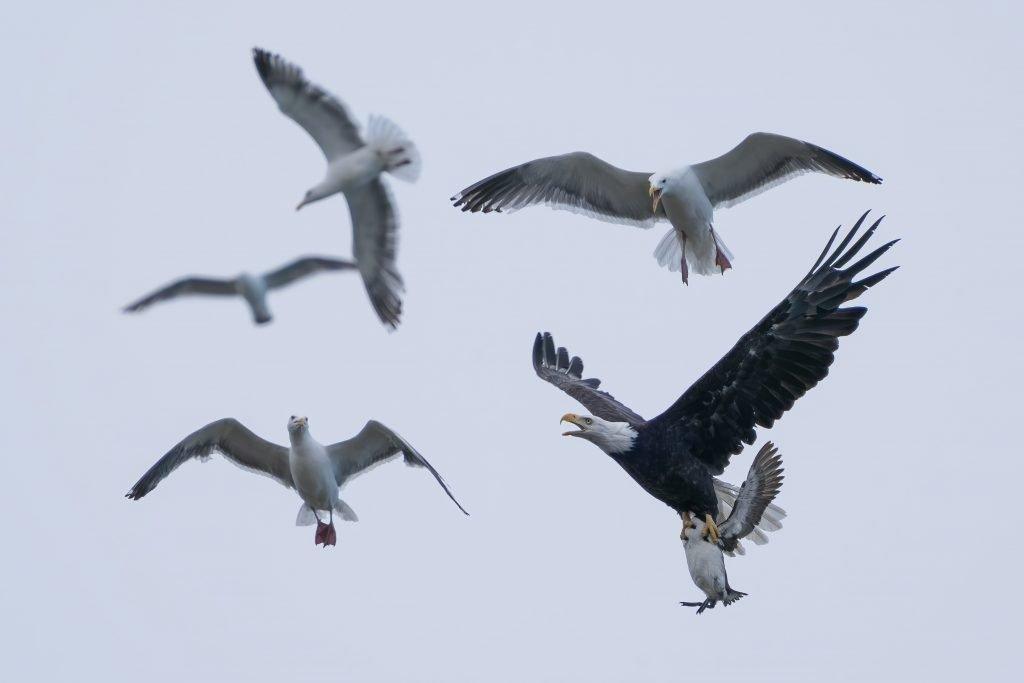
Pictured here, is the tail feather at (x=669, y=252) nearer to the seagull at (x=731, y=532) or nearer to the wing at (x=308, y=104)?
the seagull at (x=731, y=532)

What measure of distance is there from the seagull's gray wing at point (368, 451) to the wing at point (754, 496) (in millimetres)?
3057

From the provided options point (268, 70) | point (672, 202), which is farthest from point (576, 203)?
point (268, 70)

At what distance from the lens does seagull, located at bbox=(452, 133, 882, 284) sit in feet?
48.4

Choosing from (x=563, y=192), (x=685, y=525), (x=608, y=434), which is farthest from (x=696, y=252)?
(x=685, y=525)

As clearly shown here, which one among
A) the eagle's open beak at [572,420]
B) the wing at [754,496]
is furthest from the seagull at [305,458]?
the wing at [754,496]

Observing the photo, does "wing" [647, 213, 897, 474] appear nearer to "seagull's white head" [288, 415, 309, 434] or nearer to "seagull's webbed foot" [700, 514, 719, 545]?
"seagull's webbed foot" [700, 514, 719, 545]

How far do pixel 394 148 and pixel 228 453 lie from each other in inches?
183

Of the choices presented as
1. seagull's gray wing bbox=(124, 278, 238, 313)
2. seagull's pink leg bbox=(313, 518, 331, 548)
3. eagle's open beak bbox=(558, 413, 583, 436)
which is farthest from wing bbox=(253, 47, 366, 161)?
seagull's pink leg bbox=(313, 518, 331, 548)

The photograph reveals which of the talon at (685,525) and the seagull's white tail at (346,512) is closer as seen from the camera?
the talon at (685,525)

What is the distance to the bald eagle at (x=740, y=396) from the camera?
11922 mm

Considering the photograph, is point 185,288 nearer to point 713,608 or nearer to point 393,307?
point 393,307

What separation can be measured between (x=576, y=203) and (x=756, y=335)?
4040 millimetres

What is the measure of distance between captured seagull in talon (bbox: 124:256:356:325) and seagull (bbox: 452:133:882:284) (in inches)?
157

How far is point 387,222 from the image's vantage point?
12.1 metres
